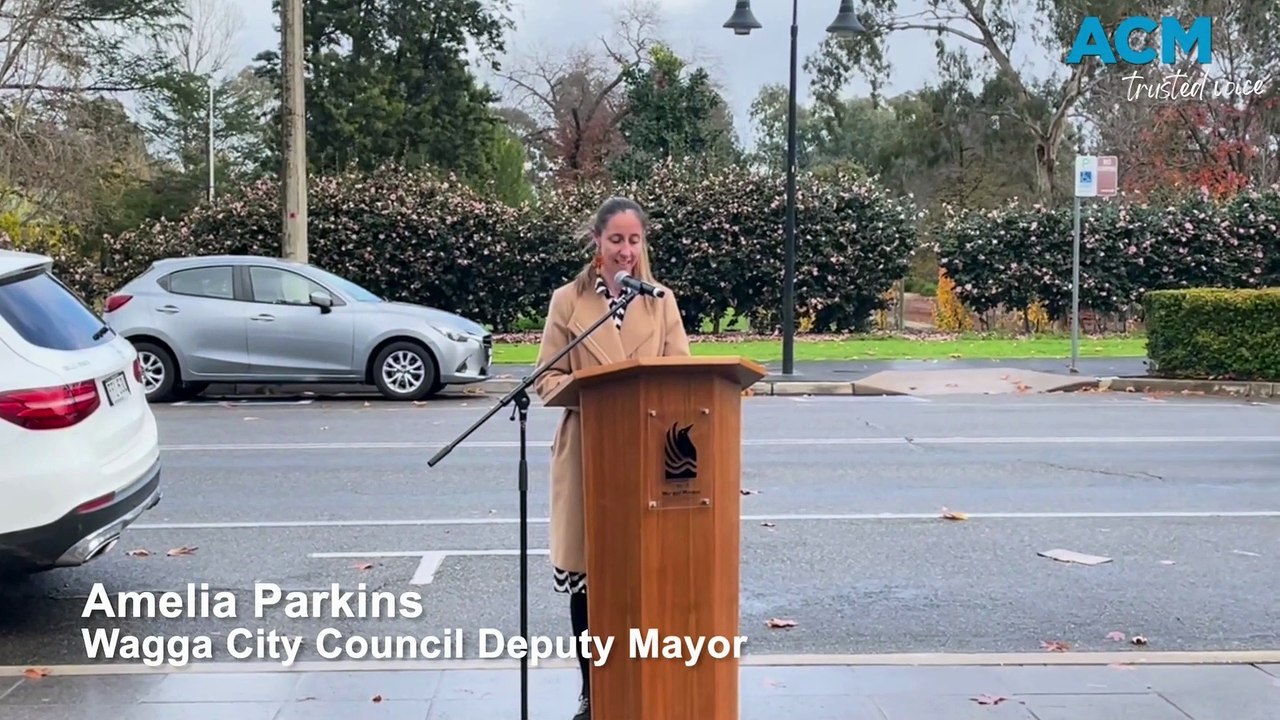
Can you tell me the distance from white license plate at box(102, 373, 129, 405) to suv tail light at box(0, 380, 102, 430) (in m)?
0.25

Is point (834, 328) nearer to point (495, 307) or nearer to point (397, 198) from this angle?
point (495, 307)

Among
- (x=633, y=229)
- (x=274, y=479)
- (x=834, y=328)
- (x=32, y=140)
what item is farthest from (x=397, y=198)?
(x=633, y=229)

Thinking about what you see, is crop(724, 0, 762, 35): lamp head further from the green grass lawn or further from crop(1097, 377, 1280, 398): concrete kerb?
crop(1097, 377, 1280, 398): concrete kerb

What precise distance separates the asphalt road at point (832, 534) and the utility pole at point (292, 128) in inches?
250

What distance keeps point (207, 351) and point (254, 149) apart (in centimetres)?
4575

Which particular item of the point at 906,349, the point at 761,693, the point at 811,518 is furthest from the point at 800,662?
the point at 906,349

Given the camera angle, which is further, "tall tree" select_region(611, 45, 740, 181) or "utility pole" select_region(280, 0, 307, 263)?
"tall tree" select_region(611, 45, 740, 181)

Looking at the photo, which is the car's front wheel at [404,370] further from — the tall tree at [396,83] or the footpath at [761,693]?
the tall tree at [396,83]

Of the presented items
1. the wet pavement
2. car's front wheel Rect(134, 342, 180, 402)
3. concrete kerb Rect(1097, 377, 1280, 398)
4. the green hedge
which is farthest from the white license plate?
the green hedge

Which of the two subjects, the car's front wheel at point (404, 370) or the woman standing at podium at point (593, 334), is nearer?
the woman standing at podium at point (593, 334)

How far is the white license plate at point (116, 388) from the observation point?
5.88 meters

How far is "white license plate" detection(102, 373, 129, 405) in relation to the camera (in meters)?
5.88

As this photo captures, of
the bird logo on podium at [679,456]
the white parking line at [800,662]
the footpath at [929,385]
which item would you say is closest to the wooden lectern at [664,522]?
the bird logo on podium at [679,456]

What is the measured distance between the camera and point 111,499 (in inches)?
225
